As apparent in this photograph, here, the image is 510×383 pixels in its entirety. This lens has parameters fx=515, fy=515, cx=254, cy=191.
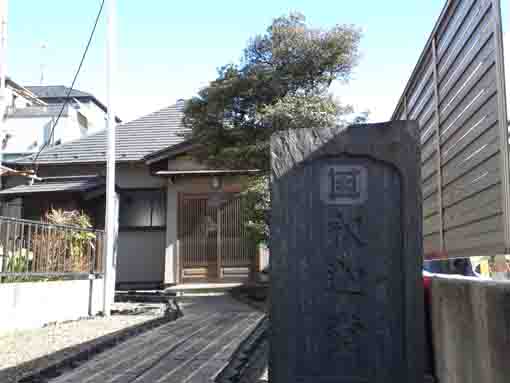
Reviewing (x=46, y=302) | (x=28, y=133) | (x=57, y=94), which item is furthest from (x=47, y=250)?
(x=57, y=94)

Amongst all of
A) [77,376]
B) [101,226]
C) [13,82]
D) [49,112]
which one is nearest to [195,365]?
[77,376]

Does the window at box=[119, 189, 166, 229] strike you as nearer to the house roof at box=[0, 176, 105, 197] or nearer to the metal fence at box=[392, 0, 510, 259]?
the house roof at box=[0, 176, 105, 197]

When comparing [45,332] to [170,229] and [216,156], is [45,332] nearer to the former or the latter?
[216,156]

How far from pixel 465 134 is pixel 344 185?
2.62 feet

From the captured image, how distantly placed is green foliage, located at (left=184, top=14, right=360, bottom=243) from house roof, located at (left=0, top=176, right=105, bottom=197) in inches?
201

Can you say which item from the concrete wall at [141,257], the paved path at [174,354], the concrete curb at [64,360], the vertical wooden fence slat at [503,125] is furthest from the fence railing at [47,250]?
the vertical wooden fence slat at [503,125]

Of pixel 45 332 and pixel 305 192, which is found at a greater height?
pixel 305 192

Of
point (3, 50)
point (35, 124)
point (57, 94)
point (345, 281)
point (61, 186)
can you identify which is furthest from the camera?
point (57, 94)

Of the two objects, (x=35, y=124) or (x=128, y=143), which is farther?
(x=35, y=124)

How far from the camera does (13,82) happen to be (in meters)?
28.5

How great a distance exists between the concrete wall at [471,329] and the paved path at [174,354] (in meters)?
2.14

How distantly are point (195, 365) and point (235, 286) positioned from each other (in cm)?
839

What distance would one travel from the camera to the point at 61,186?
48.6 feet

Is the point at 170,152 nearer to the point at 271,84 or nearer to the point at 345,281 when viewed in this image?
the point at 271,84
